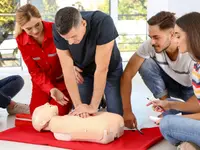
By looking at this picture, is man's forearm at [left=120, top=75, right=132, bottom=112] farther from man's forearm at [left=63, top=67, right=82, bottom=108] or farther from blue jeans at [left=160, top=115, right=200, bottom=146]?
blue jeans at [left=160, top=115, right=200, bottom=146]

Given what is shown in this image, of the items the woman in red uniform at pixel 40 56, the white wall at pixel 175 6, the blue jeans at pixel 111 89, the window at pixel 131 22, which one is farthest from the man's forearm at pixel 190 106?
the window at pixel 131 22

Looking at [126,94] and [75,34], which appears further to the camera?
[126,94]

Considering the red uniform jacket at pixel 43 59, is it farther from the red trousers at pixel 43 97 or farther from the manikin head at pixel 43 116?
the manikin head at pixel 43 116

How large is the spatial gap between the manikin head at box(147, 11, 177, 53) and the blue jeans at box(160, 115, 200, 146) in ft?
1.83

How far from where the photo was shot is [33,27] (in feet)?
8.24

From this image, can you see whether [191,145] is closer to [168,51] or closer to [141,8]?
[168,51]

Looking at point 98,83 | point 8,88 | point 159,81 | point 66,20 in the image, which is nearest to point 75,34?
point 66,20

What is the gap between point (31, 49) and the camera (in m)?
2.68

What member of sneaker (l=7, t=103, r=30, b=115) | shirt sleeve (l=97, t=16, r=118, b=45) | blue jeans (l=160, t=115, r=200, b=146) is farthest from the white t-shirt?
sneaker (l=7, t=103, r=30, b=115)

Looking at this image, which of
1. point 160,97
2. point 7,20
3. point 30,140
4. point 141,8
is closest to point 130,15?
point 141,8

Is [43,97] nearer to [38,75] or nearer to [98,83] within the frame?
[38,75]

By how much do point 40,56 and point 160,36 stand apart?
85cm

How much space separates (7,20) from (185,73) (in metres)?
2.71

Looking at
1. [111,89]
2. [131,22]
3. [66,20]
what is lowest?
[111,89]
